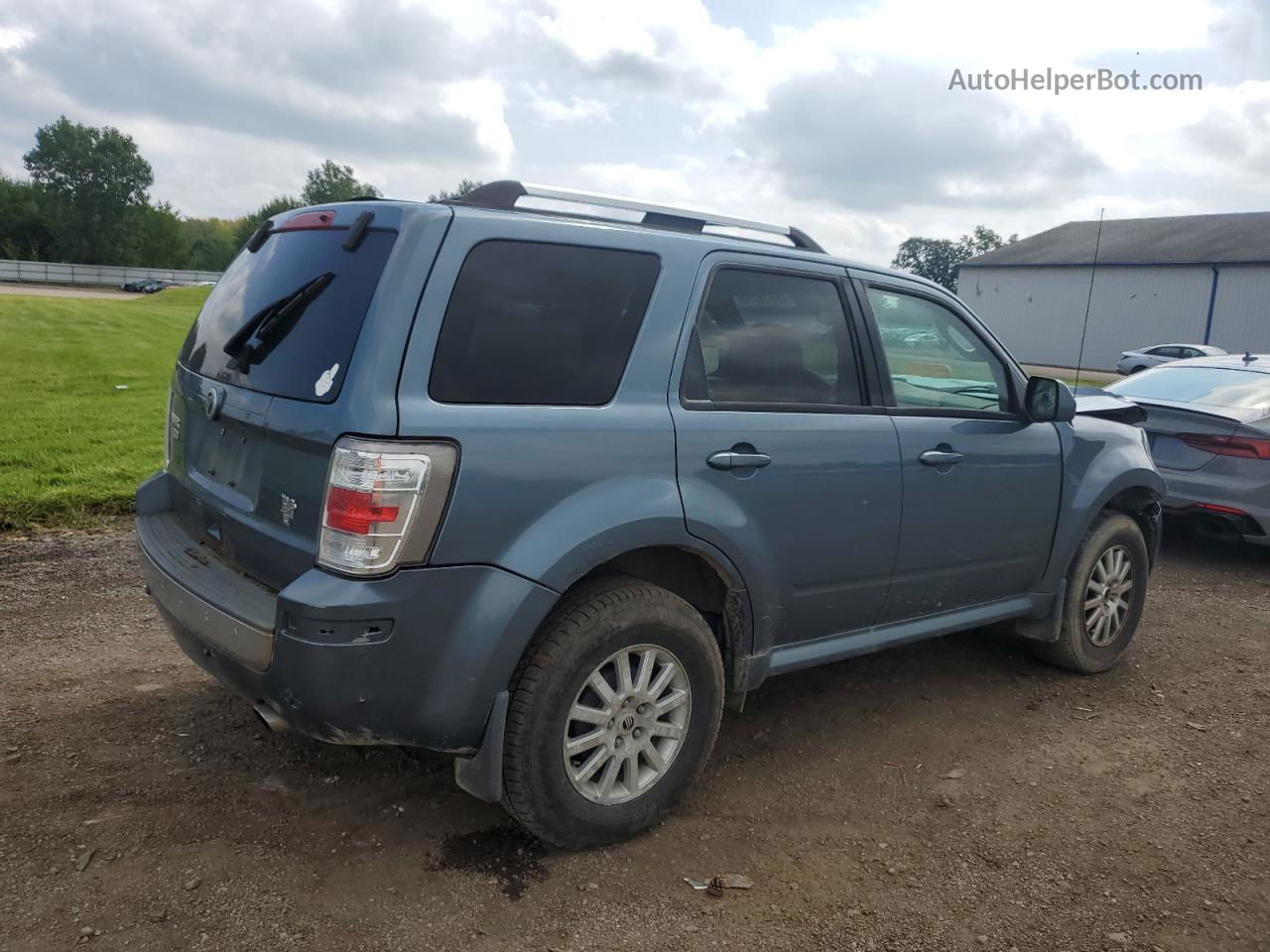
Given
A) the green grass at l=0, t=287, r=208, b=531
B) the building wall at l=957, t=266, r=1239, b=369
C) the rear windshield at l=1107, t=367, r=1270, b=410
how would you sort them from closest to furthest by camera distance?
the green grass at l=0, t=287, r=208, b=531 < the rear windshield at l=1107, t=367, r=1270, b=410 < the building wall at l=957, t=266, r=1239, b=369

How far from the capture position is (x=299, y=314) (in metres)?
3.03

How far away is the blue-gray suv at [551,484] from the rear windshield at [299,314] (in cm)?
1

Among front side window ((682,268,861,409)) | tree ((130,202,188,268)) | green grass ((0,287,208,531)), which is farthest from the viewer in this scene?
tree ((130,202,188,268))

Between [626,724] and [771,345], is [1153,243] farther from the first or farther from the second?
[626,724]

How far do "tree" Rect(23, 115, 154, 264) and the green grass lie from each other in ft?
242

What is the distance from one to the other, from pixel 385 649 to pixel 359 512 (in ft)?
1.22

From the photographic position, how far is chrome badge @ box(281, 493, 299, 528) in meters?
2.82

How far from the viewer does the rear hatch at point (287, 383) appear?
272 cm

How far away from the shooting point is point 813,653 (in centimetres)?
372

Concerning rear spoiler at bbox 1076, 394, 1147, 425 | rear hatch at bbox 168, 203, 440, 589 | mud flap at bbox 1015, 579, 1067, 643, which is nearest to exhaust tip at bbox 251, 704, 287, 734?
rear hatch at bbox 168, 203, 440, 589

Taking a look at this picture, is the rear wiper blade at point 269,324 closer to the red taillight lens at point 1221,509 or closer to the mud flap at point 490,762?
the mud flap at point 490,762

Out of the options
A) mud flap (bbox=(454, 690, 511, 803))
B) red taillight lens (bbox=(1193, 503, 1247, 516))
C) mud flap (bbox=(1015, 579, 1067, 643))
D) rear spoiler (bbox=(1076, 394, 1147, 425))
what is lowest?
mud flap (bbox=(454, 690, 511, 803))

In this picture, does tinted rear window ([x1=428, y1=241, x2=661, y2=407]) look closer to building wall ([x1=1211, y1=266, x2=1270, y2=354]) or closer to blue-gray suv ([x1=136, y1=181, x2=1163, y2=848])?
blue-gray suv ([x1=136, y1=181, x2=1163, y2=848])

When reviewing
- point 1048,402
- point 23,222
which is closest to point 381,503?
point 1048,402
